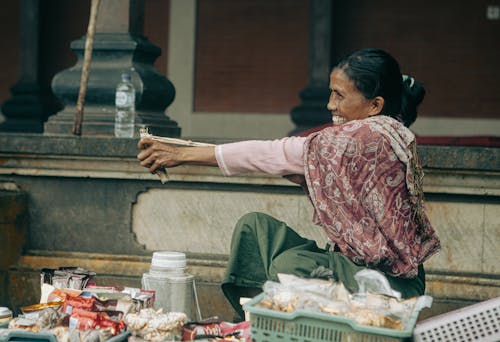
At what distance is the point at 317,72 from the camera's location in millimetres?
9383

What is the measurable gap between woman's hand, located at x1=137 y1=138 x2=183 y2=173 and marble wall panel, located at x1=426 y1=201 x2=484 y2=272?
182 cm

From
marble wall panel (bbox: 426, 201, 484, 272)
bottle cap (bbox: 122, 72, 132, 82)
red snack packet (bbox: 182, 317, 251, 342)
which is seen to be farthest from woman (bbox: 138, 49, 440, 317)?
bottle cap (bbox: 122, 72, 132, 82)

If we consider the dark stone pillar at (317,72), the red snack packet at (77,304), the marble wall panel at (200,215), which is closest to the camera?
the red snack packet at (77,304)

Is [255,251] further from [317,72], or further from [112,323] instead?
[317,72]

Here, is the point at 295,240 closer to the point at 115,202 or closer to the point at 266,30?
the point at 115,202

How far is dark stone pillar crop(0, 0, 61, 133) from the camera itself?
34.1 feet

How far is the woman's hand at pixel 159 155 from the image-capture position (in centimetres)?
328

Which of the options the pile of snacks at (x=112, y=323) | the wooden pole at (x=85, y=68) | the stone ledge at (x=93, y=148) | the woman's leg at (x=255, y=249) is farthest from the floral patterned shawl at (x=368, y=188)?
the wooden pole at (x=85, y=68)

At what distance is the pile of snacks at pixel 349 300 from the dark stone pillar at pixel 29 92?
766 centimetres

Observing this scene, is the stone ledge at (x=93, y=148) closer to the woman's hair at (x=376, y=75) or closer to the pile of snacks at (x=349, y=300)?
the woman's hair at (x=376, y=75)

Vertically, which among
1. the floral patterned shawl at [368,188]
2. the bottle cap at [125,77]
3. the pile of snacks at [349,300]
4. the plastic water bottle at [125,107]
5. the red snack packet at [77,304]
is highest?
the bottle cap at [125,77]

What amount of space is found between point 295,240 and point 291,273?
0.31 metres

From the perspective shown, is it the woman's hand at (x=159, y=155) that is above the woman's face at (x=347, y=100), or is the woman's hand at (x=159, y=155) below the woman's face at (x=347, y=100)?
below

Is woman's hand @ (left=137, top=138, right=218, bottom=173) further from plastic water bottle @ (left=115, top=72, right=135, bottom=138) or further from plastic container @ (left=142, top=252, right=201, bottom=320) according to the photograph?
plastic water bottle @ (left=115, top=72, right=135, bottom=138)
